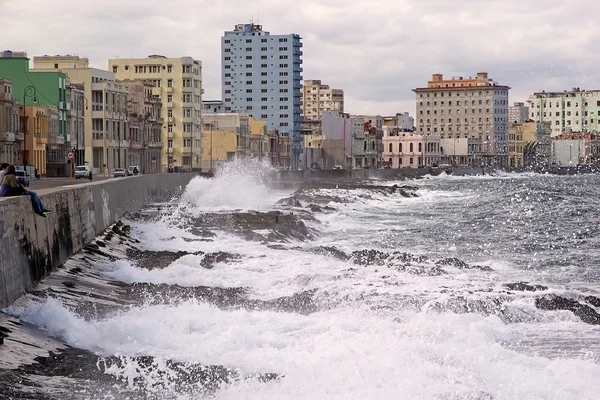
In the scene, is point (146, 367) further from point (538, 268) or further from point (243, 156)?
point (243, 156)

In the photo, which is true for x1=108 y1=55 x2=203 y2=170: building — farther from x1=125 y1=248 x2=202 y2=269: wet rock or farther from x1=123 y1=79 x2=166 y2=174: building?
x1=125 y1=248 x2=202 y2=269: wet rock

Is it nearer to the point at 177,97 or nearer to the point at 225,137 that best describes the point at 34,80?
the point at 177,97

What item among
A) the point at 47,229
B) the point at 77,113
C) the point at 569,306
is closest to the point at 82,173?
the point at 77,113

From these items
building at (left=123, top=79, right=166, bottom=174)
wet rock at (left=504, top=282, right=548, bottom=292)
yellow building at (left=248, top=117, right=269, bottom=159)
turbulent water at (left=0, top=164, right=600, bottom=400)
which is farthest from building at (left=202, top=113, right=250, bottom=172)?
wet rock at (left=504, top=282, right=548, bottom=292)

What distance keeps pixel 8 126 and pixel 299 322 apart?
64707 mm

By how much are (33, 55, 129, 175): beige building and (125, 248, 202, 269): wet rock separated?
237 ft

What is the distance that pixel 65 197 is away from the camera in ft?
76.2

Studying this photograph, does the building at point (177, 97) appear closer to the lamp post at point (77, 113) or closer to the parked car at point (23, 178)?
the lamp post at point (77, 113)

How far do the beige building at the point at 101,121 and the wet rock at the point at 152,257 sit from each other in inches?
2842

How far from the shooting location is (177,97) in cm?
14075

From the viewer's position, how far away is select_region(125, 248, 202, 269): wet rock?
24050mm

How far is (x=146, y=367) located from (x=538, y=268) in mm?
18506

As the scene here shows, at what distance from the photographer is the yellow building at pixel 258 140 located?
166500 mm

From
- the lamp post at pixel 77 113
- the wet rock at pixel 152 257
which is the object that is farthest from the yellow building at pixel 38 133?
the wet rock at pixel 152 257
